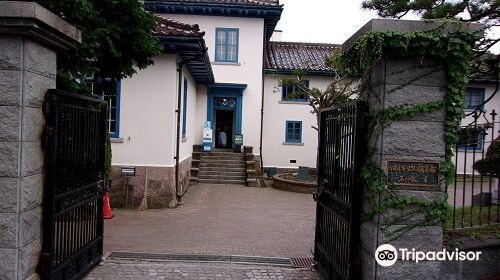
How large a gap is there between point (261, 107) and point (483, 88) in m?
13.0

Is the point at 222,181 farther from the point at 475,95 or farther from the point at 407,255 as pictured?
the point at 475,95

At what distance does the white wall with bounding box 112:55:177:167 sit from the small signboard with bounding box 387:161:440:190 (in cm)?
943

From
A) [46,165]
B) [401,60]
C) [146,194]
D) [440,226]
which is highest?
[401,60]

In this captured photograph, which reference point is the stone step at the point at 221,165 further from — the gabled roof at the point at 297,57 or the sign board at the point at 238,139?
the gabled roof at the point at 297,57

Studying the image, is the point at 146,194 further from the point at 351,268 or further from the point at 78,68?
the point at 351,268

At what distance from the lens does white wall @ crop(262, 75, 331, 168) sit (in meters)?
23.5

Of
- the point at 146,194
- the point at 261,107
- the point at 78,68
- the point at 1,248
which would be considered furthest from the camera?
the point at 261,107

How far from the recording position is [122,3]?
259 inches

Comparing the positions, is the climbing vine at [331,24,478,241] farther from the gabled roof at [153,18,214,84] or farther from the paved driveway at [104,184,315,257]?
Answer: the gabled roof at [153,18,214,84]

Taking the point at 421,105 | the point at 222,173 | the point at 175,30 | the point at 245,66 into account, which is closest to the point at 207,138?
the point at 222,173

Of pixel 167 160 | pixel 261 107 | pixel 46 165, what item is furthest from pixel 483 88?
pixel 46 165

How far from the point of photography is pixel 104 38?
642 cm

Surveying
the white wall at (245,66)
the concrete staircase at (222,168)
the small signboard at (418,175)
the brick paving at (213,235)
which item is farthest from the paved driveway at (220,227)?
the white wall at (245,66)

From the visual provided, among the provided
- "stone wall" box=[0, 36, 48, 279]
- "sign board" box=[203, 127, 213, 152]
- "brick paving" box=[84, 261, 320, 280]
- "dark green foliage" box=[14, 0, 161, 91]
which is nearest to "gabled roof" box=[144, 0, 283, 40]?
"sign board" box=[203, 127, 213, 152]
